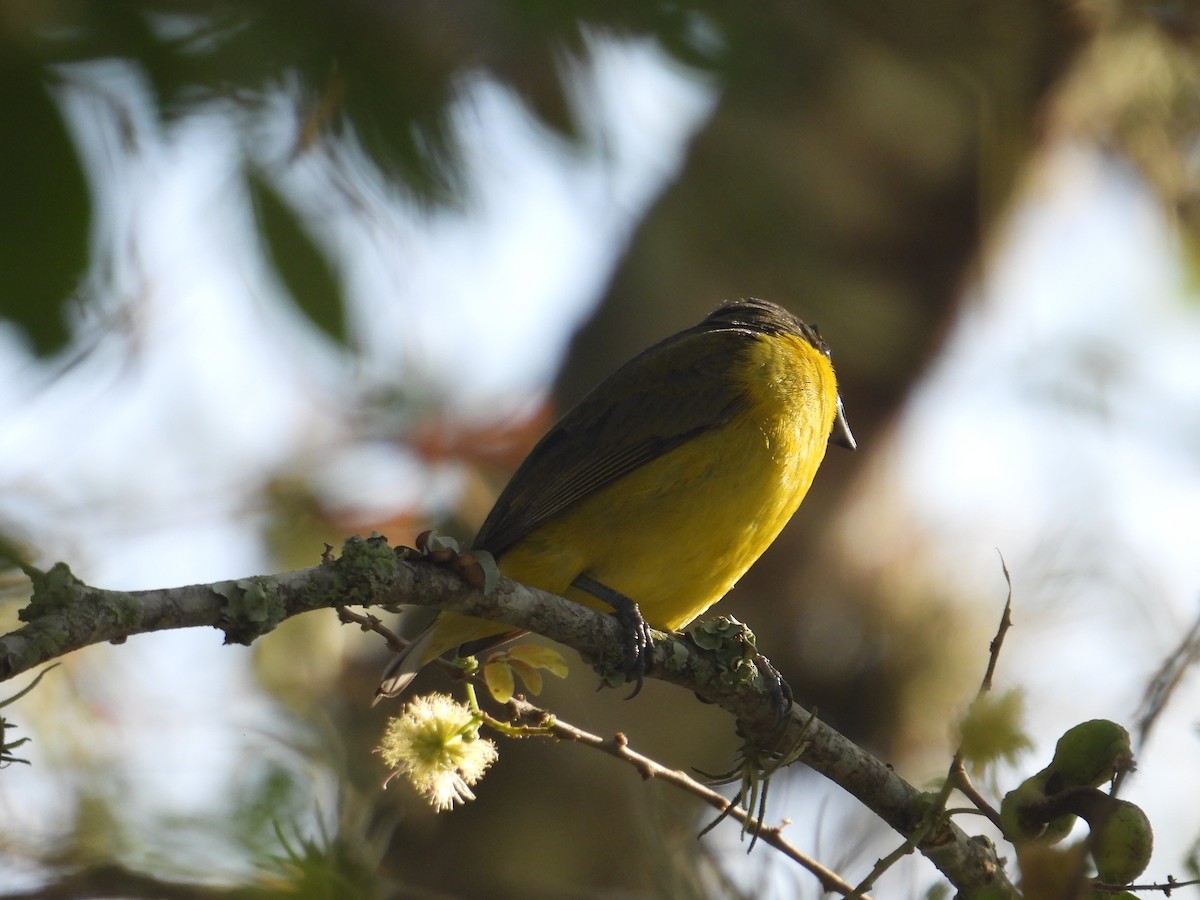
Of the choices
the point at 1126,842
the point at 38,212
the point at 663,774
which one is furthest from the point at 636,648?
the point at 38,212

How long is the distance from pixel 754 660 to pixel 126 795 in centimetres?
188

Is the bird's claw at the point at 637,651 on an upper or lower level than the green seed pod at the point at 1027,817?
upper

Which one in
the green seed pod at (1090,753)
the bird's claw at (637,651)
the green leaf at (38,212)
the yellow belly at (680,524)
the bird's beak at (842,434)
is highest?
the bird's beak at (842,434)

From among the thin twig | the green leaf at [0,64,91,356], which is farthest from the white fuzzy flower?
the green leaf at [0,64,91,356]

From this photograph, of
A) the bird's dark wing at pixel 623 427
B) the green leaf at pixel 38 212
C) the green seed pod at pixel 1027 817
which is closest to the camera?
the green leaf at pixel 38 212

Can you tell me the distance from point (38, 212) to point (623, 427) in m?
3.51

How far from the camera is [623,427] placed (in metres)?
4.54

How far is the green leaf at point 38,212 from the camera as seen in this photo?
107cm

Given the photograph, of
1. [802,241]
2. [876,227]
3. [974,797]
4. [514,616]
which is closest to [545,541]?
[514,616]

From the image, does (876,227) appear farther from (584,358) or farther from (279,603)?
(279,603)

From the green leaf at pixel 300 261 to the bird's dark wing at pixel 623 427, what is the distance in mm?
2947

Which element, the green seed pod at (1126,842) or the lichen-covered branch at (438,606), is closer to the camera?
the lichen-covered branch at (438,606)

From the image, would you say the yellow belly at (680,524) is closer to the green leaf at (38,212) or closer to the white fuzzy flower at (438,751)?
the white fuzzy flower at (438,751)

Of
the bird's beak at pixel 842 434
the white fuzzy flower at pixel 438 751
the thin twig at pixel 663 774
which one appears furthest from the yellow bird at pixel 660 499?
the white fuzzy flower at pixel 438 751
